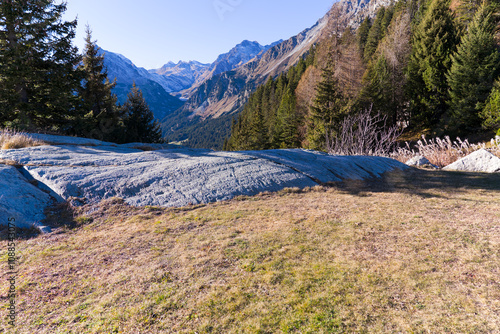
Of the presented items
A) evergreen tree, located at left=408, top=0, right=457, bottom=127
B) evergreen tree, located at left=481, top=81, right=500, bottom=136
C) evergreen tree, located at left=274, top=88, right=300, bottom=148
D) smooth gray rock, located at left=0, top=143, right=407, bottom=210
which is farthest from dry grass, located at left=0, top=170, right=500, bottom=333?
evergreen tree, located at left=274, top=88, right=300, bottom=148

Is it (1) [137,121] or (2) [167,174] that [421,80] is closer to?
(2) [167,174]

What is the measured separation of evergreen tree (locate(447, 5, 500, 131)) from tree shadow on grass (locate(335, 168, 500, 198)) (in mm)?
19251

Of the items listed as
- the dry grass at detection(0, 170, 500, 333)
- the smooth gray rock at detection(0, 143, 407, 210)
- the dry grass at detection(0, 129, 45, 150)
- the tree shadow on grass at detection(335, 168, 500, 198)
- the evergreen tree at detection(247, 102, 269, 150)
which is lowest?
the dry grass at detection(0, 170, 500, 333)

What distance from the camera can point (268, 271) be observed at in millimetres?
3361

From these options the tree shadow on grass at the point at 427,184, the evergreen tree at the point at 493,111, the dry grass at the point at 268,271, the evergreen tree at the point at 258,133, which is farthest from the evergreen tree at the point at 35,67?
the evergreen tree at the point at 493,111

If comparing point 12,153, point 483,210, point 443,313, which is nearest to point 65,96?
point 12,153

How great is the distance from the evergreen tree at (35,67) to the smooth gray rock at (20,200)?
32.0 feet

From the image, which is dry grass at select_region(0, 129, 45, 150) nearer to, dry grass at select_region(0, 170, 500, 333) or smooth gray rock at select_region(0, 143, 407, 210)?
smooth gray rock at select_region(0, 143, 407, 210)

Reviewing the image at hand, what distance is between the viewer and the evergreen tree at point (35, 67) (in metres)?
13.1

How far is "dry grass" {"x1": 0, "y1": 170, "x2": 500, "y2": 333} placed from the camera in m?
2.50

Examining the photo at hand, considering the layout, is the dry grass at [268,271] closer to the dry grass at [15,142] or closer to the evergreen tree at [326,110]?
the dry grass at [15,142]

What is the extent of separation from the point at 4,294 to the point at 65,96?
17.3m

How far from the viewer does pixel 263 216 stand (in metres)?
5.49

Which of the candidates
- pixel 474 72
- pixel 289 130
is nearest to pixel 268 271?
pixel 474 72
